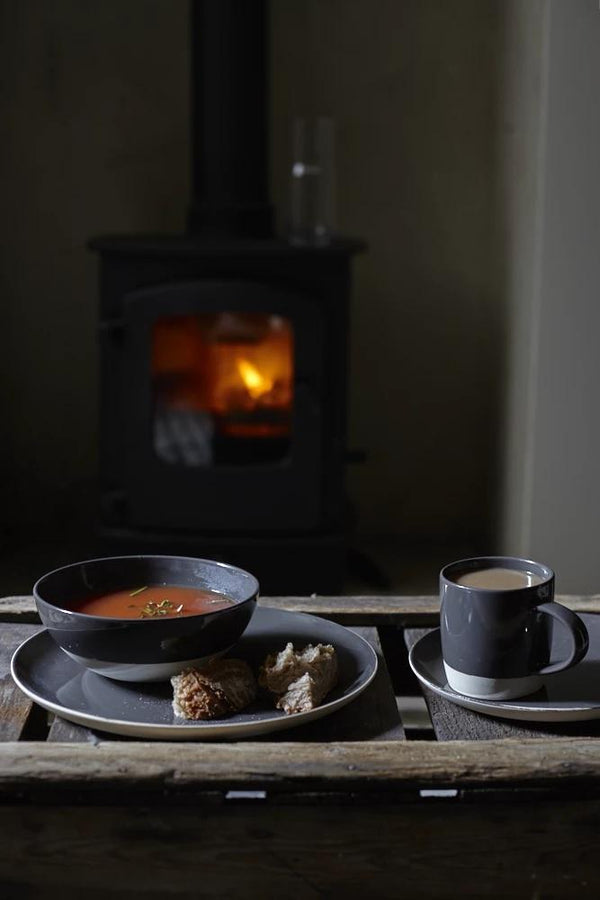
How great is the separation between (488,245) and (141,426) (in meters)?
0.94

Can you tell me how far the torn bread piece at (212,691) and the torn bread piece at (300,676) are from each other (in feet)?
0.06

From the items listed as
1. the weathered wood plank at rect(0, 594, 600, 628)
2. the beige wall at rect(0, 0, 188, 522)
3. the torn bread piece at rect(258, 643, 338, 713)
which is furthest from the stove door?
the torn bread piece at rect(258, 643, 338, 713)

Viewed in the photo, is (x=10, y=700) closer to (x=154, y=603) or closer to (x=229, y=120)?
(x=154, y=603)

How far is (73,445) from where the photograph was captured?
290 centimetres

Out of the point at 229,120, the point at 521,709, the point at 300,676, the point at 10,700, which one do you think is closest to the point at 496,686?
the point at 521,709

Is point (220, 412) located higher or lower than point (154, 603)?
→ lower

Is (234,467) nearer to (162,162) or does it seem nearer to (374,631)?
(162,162)

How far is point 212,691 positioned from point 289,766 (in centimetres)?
10

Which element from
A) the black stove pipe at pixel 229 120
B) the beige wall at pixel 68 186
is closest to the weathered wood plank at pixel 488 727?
the black stove pipe at pixel 229 120

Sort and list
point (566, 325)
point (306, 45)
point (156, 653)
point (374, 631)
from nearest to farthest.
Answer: point (156, 653), point (374, 631), point (566, 325), point (306, 45)

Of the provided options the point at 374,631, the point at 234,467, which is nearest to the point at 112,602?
the point at 374,631

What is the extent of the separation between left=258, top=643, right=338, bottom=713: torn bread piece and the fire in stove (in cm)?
142

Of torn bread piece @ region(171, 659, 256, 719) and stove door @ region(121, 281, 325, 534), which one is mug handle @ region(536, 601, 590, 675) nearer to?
torn bread piece @ region(171, 659, 256, 719)

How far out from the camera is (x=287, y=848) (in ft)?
2.73
